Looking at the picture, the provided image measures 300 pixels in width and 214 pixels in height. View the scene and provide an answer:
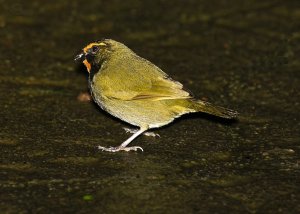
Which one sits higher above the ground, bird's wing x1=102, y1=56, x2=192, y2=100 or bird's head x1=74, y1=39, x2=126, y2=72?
bird's head x1=74, y1=39, x2=126, y2=72

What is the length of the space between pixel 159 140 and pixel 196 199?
1.38 meters

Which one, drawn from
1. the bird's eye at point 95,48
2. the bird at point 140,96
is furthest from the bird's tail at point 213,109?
the bird's eye at point 95,48

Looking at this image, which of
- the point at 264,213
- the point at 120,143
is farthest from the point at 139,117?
the point at 264,213

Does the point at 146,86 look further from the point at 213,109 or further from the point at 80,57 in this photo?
the point at 80,57

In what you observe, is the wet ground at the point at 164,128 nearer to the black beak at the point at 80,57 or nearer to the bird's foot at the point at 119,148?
the bird's foot at the point at 119,148

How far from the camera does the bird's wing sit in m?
6.17

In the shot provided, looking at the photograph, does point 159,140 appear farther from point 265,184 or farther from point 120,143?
point 265,184

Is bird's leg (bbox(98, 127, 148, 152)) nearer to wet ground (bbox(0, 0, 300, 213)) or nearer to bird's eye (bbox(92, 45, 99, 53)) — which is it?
wet ground (bbox(0, 0, 300, 213))

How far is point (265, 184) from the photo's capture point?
5.61m

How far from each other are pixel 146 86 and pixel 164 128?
0.76 metres

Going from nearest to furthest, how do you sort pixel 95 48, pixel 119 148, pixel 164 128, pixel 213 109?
pixel 213 109 < pixel 119 148 < pixel 95 48 < pixel 164 128

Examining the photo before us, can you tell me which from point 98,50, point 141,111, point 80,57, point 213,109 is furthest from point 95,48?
point 213,109

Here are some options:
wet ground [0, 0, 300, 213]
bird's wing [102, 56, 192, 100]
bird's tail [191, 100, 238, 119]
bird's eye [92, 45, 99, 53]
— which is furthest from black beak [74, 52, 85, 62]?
bird's tail [191, 100, 238, 119]

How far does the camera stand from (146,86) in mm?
6297
